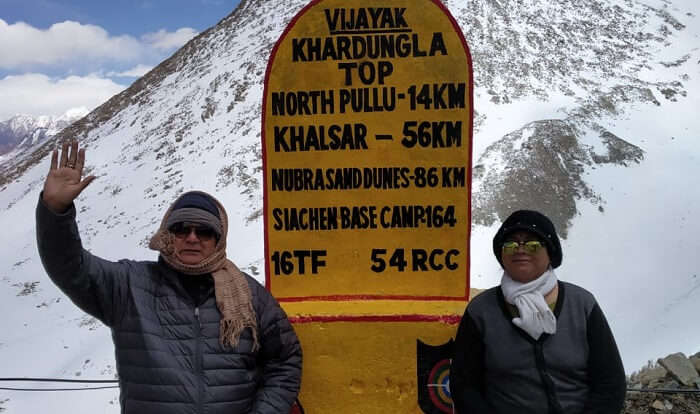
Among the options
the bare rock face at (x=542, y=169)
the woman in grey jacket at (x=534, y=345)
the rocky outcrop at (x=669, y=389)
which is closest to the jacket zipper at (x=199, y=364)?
the woman in grey jacket at (x=534, y=345)

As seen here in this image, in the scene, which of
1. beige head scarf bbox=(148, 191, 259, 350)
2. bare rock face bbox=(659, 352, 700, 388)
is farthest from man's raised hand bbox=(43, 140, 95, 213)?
bare rock face bbox=(659, 352, 700, 388)

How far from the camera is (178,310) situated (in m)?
2.45

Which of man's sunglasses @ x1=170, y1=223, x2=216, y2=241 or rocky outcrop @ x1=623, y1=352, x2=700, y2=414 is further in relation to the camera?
rocky outcrop @ x1=623, y1=352, x2=700, y2=414

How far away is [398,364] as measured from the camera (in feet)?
A: 11.0

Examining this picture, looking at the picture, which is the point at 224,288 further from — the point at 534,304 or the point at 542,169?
the point at 542,169

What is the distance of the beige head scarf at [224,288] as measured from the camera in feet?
7.97

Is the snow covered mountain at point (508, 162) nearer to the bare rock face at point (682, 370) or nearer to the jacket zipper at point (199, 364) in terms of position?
the bare rock face at point (682, 370)

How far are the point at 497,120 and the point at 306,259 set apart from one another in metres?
22.3

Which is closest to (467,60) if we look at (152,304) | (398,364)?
(398,364)

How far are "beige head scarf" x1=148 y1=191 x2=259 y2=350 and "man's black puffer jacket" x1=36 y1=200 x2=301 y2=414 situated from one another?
42 mm

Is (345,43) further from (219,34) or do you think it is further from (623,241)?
(219,34)

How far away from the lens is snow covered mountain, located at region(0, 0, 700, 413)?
1453 cm

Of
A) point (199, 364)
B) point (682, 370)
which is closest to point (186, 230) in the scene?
point (199, 364)

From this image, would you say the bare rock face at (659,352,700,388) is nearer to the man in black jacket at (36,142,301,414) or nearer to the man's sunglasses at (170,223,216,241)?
the man in black jacket at (36,142,301,414)
